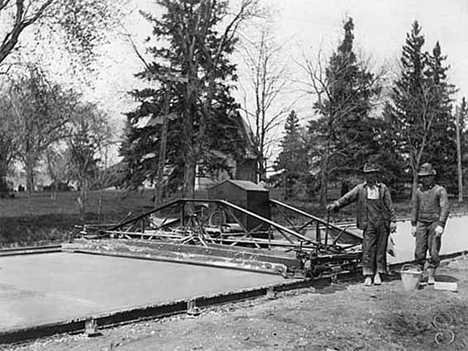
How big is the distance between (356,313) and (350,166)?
3539cm

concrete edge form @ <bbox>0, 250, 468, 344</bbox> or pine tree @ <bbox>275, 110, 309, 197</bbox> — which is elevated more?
pine tree @ <bbox>275, 110, 309, 197</bbox>

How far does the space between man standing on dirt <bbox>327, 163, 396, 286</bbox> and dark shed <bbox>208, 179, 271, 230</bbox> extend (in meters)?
3.62

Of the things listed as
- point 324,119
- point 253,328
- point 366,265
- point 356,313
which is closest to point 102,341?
point 253,328

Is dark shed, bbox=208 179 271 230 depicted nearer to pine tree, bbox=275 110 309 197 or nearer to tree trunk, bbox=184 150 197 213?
tree trunk, bbox=184 150 197 213

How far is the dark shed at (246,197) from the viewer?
1262 cm

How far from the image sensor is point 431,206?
9281mm

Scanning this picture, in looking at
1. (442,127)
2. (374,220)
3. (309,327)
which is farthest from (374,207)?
(442,127)

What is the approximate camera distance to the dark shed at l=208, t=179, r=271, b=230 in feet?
41.4

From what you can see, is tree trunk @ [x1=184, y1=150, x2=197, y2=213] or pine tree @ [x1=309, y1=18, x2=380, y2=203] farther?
pine tree @ [x1=309, y1=18, x2=380, y2=203]

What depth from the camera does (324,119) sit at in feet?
131

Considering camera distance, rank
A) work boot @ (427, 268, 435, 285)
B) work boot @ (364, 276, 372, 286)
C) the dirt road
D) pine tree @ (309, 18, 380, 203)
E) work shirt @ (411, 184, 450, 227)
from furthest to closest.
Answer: pine tree @ (309, 18, 380, 203) → work shirt @ (411, 184, 450, 227) → work boot @ (427, 268, 435, 285) → work boot @ (364, 276, 372, 286) → the dirt road

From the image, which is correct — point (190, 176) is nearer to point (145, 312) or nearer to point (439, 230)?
point (439, 230)

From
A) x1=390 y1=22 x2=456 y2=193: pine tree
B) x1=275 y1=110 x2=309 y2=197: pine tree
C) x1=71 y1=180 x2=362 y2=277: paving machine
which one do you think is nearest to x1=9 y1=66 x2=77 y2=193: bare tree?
x1=71 y1=180 x2=362 y2=277: paving machine

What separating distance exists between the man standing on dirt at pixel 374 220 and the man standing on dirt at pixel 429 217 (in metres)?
0.56
